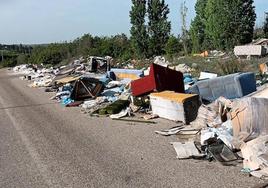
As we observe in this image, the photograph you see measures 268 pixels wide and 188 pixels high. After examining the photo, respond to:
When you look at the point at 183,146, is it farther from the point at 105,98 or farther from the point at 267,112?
the point at 105,98

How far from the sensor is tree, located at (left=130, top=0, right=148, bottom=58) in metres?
35.2

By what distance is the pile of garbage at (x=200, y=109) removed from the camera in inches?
289

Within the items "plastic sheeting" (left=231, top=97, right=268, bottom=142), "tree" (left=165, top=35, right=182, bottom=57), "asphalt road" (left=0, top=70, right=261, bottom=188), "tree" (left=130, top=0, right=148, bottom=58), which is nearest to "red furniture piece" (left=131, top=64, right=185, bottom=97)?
"asphalt road" (left=0, top=70, right=261, bottom=188)

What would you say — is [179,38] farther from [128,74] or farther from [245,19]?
[128,74]

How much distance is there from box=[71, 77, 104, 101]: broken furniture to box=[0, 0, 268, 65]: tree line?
1476 cm

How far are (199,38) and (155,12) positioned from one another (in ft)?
13.2

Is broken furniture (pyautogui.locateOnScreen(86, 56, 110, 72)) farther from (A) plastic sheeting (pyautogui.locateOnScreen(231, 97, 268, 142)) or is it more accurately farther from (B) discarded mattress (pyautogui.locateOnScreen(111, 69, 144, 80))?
(A) plastic sheeting (pyautogui.locateOnScreen(231, 97, 268, 142))

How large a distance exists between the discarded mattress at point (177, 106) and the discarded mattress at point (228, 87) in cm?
98

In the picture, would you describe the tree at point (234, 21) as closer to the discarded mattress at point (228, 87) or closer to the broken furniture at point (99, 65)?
the broken furniture at point (99, 65)

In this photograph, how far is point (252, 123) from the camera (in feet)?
25.6

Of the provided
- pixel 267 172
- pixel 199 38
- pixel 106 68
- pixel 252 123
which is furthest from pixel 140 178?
pixel 199 38

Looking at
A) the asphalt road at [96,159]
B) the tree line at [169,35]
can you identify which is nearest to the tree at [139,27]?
the tree line at [169,35]

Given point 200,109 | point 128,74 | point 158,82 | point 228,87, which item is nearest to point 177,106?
point 200,109

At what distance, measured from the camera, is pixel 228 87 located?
11508mm
